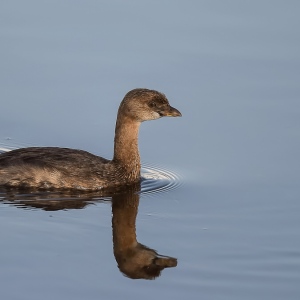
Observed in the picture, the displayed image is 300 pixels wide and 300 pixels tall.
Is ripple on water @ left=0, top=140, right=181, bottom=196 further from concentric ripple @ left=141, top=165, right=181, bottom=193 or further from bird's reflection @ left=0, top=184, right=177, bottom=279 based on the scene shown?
bird's reflection @ left=0, top=184, right=177, bottom=279

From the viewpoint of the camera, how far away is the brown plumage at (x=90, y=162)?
1580 centimetres

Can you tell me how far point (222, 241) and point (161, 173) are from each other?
2.88 meters

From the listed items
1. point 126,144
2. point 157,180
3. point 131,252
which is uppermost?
point 126,144

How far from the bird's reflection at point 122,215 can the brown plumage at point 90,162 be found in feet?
0.62

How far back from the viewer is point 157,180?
1634 centimetres

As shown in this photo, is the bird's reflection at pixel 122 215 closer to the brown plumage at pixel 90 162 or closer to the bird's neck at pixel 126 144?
the brown plumage at pixel 90 162

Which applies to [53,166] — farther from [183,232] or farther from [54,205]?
[183,232]

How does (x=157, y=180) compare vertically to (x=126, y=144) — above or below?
below

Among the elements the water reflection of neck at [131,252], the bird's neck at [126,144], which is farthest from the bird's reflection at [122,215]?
the bird's neck at [126,144]

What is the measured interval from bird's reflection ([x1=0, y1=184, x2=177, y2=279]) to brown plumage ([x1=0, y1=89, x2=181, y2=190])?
188mm

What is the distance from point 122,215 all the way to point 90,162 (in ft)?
4.46

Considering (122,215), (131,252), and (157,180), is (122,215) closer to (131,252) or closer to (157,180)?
(131,252)

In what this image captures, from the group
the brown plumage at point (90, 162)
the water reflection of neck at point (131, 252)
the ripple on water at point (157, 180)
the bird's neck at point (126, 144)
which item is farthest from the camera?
the bird's neck at point (126, 144)

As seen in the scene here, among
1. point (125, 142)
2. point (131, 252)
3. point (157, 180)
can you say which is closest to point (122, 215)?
point (131, 252)
